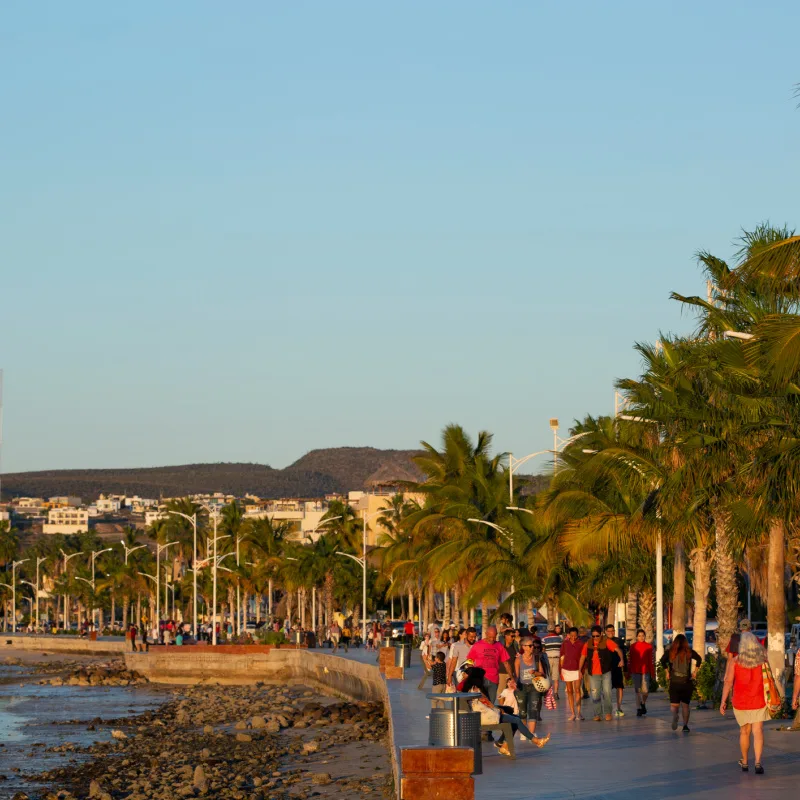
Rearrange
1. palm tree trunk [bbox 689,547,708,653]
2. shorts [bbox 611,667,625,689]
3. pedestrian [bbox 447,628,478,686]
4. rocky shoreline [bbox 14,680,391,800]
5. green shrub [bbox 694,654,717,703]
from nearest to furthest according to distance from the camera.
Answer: pedestrian [bbox 447,628,478,686] < shorts [bbox 611,667,625,689] < rocky shoreline [bbox 14,680,391,800] < green shrub [bbox 694,654,717,703] < palm tree trunk [bbox 689,547,708,653]

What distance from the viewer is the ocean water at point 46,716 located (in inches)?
1398

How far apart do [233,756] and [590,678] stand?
473 inches

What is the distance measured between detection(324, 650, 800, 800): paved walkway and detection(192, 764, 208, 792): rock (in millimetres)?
4420

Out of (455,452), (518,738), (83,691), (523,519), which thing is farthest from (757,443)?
(83,691)

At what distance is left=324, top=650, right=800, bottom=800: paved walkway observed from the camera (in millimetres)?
14828

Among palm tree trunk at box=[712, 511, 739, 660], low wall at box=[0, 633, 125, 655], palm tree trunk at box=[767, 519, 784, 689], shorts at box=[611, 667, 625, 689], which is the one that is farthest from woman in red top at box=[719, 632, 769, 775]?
low wall at box=[0, 633, 125, 655]

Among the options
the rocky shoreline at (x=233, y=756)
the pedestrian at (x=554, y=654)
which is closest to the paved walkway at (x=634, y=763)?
the rocky shoreline at (x=233, y=756)

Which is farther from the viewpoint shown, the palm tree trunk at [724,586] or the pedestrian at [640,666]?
the palm tree trunk at [724,586]

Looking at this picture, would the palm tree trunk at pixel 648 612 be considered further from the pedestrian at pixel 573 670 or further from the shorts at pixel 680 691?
the shorts at pixel 680 691

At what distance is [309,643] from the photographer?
A: 244 ft

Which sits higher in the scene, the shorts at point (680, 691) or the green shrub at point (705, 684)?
the shorts at point (680, 691)

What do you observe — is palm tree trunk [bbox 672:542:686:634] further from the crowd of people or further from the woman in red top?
the woman in red top

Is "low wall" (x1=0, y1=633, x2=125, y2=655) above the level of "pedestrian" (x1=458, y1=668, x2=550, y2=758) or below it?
below

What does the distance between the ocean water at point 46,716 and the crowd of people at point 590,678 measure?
36.8 feet
